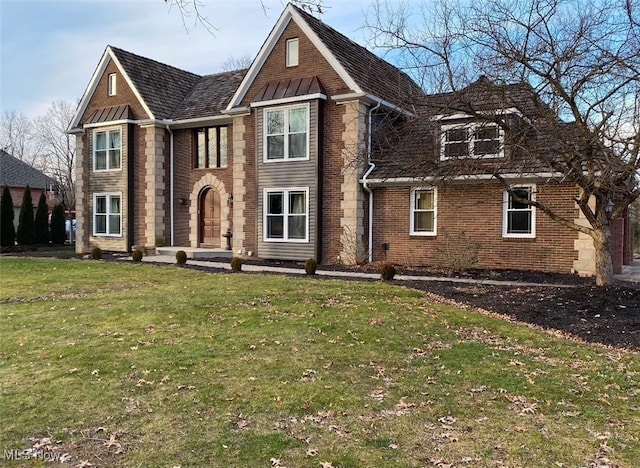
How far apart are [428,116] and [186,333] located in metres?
6.70

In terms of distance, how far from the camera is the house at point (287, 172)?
1498cm

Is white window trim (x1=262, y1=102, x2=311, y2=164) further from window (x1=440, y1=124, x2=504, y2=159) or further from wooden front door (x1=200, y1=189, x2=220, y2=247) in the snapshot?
window (x1=440, y1=124, x2=504, y2=159)

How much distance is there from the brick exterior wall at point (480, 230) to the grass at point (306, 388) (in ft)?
21.9

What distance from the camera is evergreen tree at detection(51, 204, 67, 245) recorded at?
97.8ft

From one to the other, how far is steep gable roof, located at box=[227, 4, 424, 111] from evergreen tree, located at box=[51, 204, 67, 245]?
54.6 feet

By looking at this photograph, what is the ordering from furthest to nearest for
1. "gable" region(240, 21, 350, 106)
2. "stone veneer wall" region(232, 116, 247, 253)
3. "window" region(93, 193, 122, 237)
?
"window" region(93, 193, 122, 237) < "stone veneer wall" region(232, 116, 247, 253) < "gable" region(240, 21, 350, 106)

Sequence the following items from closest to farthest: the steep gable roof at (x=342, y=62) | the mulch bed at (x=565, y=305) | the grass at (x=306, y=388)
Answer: the grass at (x=306, y=388)
the mulch bed at (x=565, y=305)
the steep gable roof at (x=342, y=62)

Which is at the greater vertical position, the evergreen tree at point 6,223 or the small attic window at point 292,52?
the small attic window at point 292,52

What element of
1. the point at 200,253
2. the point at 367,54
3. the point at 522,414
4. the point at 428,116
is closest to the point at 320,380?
the point at 522,414

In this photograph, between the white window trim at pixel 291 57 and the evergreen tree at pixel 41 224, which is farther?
the evergreen tree at pixel 41 224

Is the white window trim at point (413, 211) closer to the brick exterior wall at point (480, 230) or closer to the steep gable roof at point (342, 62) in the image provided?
the brick exterior wall at point (480, 230)

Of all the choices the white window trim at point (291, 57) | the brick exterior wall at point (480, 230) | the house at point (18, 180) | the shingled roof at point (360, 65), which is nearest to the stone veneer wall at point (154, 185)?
the white window trim at point (291, 57)

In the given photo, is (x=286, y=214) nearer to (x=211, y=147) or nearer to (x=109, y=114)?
(x=211, y=147)

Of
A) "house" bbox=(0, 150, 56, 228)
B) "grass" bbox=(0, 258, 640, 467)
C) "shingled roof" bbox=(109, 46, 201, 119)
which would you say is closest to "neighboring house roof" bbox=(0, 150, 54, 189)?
"house" bbox=(0, 150, 56, 228)
